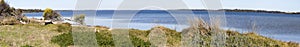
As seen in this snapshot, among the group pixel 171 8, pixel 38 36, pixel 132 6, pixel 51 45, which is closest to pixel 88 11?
pixel 132 6

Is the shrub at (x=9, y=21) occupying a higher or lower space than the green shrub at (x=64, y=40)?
lower

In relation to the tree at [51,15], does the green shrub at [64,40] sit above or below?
above

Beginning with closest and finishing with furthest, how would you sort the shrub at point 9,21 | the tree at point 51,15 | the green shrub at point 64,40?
the green shrub at point 64,40 < the shrub at point 9,21 < the tree at point 51,15

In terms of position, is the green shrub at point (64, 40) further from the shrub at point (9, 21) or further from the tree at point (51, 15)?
the tree at point (51, 15)

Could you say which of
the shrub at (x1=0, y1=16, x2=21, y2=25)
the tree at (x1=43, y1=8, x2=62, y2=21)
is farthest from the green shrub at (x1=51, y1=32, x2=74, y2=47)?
the tree at (x1=43, y1=8, x2=62, y2=21)

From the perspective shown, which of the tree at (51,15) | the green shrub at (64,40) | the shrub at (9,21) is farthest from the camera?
the tree at (51,15)

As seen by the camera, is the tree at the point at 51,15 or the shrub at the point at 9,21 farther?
the tree at the point at 51,15

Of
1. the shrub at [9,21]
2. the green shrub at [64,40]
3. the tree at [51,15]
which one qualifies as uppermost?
the green shrub at [64,40]

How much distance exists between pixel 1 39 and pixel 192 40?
426cm

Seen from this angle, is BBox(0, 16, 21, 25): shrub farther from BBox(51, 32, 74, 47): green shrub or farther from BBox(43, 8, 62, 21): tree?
BBox(51, 32, 74, 47): green shrub

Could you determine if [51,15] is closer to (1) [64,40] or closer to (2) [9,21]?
(2) [9,21]

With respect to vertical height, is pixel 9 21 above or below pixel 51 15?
above

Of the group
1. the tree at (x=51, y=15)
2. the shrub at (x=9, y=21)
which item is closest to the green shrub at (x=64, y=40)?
the shrub at (x=9, y=21)

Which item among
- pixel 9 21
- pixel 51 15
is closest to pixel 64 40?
pixel 9 21
